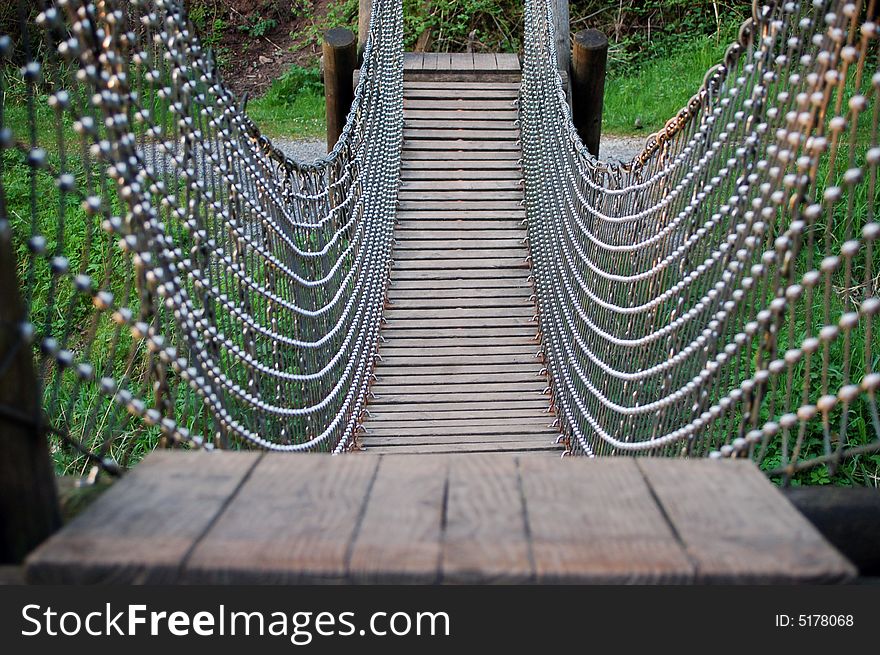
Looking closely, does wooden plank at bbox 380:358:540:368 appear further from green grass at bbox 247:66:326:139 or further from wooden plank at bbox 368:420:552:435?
green grass at bbox 247:66:326:139

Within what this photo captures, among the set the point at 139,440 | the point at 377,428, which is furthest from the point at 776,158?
the point at 139,440

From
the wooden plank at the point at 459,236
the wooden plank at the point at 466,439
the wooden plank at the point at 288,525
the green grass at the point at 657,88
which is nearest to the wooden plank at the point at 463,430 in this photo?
the wooden plank at the point at 466,439

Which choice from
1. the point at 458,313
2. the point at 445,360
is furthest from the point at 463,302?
the point at 445,360

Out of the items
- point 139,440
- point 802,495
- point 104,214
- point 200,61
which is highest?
point 200,61

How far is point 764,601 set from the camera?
2.49ft

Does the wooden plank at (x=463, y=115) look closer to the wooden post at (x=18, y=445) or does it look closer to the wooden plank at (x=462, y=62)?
the wooden plank at (x=462, y=62)

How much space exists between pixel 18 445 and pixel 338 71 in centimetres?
300

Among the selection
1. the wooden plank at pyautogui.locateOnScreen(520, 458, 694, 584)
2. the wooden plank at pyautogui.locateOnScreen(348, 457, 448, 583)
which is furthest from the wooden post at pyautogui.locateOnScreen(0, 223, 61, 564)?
the wooden plank at pyautogui.locateOnScreen(520, 458, 694, 584)

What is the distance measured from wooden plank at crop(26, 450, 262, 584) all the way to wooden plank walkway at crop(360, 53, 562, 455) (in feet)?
5.26

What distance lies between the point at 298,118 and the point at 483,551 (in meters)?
6.30

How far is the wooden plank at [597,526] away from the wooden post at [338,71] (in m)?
2.85

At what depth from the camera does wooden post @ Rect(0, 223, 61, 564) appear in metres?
0.75

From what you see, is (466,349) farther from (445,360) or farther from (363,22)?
(363,22)

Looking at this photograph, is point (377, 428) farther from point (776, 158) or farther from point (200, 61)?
point (776, 158)
